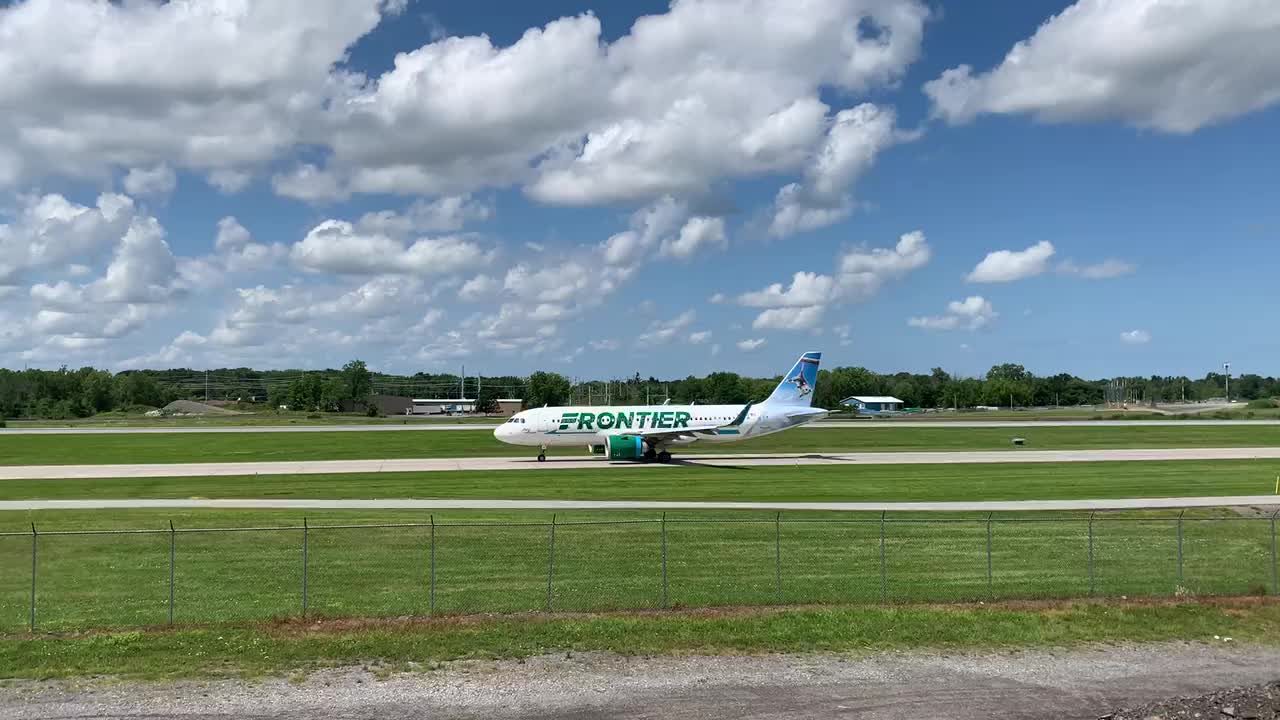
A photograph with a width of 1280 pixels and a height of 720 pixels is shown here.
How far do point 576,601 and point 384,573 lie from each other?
219 inches

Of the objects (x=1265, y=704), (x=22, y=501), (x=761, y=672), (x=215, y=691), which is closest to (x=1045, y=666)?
(x=1265, y=704)

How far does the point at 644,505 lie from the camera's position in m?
36.6

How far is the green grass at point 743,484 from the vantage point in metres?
40.3

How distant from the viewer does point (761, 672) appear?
15805 millimetres

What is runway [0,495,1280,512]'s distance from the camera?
3544 centimetres

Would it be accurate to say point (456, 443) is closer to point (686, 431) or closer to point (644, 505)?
point (686, 431)

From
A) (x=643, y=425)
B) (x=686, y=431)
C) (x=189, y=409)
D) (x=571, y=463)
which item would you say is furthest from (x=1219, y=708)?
(x=189, y=409)

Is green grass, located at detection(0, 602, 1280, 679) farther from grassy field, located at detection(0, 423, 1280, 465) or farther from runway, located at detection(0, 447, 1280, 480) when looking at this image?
grassy field, located at detection(0, 423, 1280, 465)

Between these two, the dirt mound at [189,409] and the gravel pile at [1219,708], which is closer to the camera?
the gravel pile at [1219,708]

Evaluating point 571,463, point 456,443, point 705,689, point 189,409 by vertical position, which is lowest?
A: point 705,689

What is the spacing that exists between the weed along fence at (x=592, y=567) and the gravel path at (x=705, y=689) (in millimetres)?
3436

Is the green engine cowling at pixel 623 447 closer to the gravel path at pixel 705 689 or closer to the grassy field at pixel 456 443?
the grassy field at pixel 456 443

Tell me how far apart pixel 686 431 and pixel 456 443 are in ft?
84.2

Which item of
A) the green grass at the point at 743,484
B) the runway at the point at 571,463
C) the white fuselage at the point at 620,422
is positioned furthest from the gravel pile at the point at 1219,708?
the white fuselage at the point at 620,422
